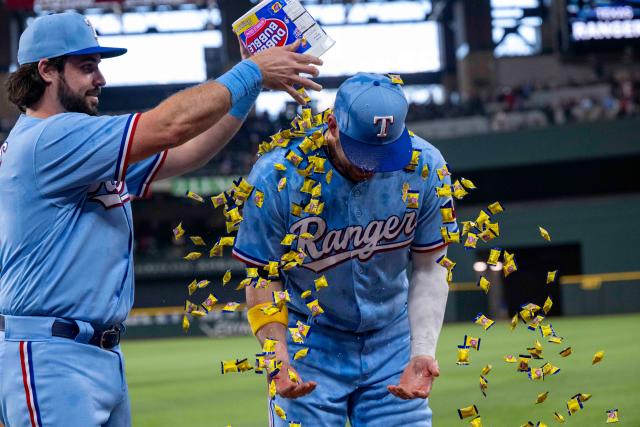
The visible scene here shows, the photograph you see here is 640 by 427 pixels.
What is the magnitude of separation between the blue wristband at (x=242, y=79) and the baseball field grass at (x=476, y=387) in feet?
4.37

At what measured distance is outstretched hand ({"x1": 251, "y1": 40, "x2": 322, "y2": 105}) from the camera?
3799 mm

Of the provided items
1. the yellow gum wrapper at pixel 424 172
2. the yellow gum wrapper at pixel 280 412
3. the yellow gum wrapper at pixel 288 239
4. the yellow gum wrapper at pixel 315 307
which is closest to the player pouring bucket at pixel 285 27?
the yellow gum wrapper at pixel 424 172

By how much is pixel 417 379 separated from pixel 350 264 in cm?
52

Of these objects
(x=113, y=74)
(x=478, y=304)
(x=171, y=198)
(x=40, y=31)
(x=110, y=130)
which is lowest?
(x=478, y=304)

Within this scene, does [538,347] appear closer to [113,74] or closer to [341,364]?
[341,364]

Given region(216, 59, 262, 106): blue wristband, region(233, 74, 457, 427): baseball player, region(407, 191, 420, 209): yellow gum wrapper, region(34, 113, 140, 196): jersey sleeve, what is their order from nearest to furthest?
region(34, 113, 140, 196): jersey sleeve < region(216, 59, 262, 106): blue wristband < region(233, 74, 457, 427): baseball player < region(407, 191, 420, 209): yellow gum wrapper

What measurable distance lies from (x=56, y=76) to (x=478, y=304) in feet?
79.9

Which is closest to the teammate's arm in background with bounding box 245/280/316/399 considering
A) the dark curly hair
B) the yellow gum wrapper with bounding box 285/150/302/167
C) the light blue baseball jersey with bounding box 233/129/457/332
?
the light blue baseball jersey with bounding box 233/129/457/332

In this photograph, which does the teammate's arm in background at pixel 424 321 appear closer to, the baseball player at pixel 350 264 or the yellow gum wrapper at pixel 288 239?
the baseball player at pixel 350 264

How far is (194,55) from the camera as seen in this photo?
37.7m

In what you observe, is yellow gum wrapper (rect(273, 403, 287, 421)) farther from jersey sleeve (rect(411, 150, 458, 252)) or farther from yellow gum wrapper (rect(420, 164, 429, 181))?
yellow gum wrapper (rect(420, 164, 429, 181))

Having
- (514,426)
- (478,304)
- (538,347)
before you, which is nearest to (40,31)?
(538,347)

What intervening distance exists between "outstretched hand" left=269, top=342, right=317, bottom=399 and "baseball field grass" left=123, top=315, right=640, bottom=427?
235 mm

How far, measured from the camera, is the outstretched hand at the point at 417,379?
13.0ft
